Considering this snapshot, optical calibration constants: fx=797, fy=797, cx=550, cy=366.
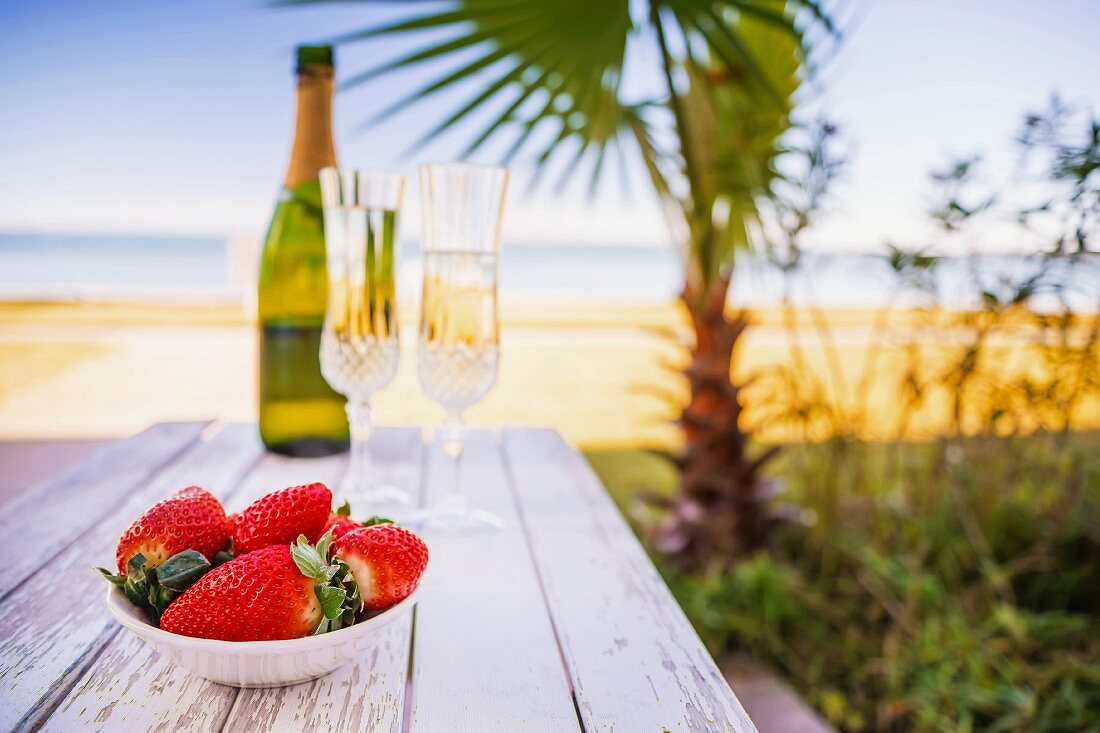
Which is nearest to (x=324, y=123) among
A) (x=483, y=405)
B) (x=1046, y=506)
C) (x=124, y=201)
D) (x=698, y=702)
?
(x=698, y=702)

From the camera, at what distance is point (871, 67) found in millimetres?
1866

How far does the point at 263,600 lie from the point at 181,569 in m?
0.08

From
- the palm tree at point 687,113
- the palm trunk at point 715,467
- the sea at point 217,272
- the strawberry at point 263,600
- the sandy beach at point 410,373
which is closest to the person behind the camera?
the strawberry at point 263,600

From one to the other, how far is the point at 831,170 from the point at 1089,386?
71 cm

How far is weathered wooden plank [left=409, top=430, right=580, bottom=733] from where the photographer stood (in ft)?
1.64

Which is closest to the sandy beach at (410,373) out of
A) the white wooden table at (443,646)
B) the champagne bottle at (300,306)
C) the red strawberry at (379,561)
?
the champagne bottle at (300,306)

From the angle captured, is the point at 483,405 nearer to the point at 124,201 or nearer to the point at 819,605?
the point at 819,605

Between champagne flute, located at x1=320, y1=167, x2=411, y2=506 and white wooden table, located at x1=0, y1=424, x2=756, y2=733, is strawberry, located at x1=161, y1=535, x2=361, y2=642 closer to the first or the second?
white wooden table, located at x1=0, y1=424, x2=756, y2=733

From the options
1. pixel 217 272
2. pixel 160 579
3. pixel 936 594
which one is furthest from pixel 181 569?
pixel 217 272

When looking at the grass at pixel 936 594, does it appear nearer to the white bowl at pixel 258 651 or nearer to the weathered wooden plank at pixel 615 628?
the weathered wooden plank at pixel 615 628

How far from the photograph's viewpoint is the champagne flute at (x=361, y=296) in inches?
33.7

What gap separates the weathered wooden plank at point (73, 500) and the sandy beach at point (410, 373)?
124 cm

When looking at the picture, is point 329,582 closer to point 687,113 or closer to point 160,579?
point 160,579

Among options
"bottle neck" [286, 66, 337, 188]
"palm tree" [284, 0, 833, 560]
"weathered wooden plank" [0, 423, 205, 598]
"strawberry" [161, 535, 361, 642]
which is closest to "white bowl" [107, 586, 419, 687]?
"strawberry" [161, 535, 361, 642]
